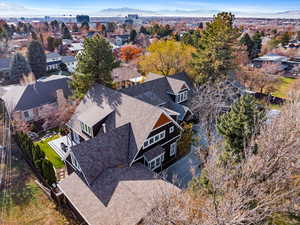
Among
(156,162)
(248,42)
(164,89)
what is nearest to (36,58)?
(164,89)

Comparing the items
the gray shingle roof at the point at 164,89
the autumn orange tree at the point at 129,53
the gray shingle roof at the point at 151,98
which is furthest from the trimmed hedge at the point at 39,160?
the autumn orange tree at the point at 129,53

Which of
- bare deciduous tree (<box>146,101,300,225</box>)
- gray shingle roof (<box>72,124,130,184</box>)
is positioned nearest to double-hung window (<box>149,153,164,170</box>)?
gray shingle roof (<box>72,124,130,184</box>)

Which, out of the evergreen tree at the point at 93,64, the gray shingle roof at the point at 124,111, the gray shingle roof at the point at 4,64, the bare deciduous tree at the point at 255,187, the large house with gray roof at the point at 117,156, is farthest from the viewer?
the gray shingle roof at the point at 4,64

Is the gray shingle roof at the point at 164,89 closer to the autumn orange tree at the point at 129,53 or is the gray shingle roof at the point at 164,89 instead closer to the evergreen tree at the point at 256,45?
the autumn orange tree at the point at 129,53

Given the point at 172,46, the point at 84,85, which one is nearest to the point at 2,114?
the point at 84,85

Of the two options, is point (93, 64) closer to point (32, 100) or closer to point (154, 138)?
point (32, 100)

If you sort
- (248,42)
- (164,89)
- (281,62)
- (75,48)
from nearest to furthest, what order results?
(164,89), (281,62), (248,42), (75,48)

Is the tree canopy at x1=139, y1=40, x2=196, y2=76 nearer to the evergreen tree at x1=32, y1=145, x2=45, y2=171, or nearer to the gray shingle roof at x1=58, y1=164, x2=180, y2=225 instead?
the gray shingle roof at x1=58, y1=164, x2=180, y2=225
